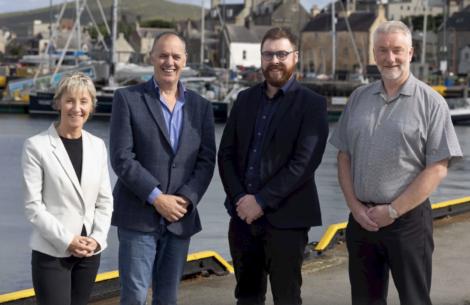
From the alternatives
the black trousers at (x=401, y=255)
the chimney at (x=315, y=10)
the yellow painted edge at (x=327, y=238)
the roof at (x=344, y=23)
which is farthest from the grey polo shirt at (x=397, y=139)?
the chimney at (x=315, y=10)

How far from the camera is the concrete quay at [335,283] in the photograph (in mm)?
4633

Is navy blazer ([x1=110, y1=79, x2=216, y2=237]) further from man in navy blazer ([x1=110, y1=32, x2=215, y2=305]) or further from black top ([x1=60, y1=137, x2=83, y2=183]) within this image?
black top ([x1=60, y1=137, x2=83, y2=183])

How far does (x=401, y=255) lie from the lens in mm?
3328

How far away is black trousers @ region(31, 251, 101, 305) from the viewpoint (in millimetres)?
3020

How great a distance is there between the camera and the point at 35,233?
3107mm

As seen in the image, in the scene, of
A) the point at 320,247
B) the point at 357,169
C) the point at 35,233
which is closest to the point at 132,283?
the point at 35,233

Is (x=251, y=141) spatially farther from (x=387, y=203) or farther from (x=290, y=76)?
(x=387, y=203)

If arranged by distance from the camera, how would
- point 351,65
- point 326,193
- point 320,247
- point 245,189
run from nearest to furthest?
1. point 245,189
2. point 320,247
3. point 326,193
4. point 351,65

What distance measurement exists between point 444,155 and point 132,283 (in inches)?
65.6

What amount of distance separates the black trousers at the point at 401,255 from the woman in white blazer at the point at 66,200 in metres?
1.30

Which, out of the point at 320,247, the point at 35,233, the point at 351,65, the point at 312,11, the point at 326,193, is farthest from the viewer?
the point at 312,11

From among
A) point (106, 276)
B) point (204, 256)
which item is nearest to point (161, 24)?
point (204, 256)

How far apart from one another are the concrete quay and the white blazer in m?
1.53

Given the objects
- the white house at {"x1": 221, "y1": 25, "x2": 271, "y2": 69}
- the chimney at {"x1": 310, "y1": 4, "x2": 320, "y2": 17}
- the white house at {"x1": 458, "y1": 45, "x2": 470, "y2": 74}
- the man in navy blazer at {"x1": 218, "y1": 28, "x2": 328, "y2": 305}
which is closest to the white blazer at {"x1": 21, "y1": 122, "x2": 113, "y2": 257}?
the man in navy blazer at {"x1": 218, "y1": 28, "x2": 328, "y2": 305}
